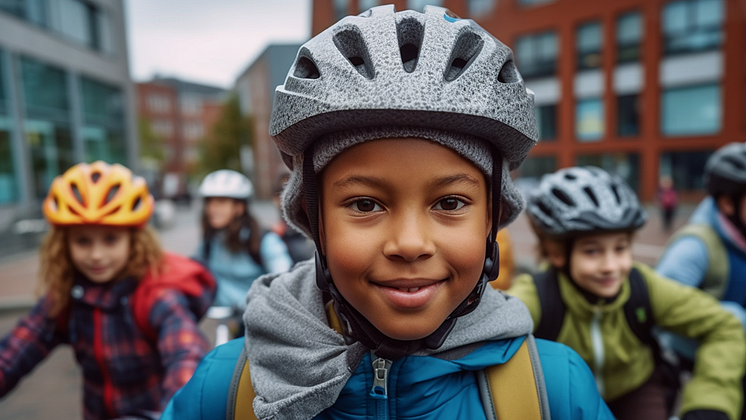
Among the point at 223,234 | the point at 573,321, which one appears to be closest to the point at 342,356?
the point at 573,321

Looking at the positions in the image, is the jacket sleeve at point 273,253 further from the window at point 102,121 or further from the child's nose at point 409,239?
the window at point 102,121

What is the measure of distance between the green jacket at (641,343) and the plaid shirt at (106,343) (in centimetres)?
189

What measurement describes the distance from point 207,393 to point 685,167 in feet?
99.2

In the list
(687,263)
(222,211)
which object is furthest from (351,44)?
(222,211)

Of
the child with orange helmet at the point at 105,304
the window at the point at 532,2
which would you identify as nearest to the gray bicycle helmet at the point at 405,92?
the child with orange helmet at the point at 105,304

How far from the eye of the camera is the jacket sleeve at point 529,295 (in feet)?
8.30

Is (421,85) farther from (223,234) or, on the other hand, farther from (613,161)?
(613,161)

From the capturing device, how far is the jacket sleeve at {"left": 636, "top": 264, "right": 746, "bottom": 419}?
7.54ft

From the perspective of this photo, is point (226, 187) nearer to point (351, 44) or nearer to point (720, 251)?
point (351, 44)

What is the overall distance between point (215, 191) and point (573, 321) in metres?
3.74

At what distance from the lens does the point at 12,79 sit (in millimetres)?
18281

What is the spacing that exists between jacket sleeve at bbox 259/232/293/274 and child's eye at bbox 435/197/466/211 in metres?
3.26

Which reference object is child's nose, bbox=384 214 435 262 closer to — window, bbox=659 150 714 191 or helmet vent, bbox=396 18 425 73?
helmet vent, bbox=396 18 425 73

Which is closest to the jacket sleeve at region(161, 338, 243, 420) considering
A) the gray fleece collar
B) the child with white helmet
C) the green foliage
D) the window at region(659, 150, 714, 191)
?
the gray fleece collar
